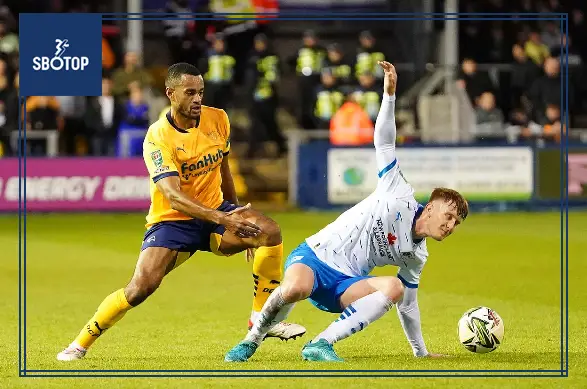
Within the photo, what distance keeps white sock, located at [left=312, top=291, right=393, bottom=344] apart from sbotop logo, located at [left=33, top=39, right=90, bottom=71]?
7.17 feet

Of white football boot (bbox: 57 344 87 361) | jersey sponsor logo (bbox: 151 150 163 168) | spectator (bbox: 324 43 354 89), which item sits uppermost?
A: spectator (bbox: 324 43 354 89)

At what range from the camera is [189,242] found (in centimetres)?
904

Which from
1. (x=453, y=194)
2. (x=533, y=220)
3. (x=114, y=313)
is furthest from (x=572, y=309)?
(x=533, y=220)

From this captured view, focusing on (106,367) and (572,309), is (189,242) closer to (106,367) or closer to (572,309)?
(106,367)

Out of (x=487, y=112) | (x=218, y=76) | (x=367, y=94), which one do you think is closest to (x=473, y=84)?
(x=487, y=112)

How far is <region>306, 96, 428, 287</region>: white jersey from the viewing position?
862cm

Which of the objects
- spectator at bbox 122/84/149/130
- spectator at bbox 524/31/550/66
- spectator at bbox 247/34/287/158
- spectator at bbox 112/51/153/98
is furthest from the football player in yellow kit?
spectator at bbox 524/31/550/66

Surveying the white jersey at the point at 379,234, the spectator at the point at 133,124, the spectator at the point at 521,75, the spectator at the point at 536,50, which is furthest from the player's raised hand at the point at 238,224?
the spectator at the point at 536,50

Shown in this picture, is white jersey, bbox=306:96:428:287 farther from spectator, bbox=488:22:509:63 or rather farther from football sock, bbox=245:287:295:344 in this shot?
spectator, bbox=488:22:509:63

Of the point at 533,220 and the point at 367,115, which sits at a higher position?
the point at 367,115

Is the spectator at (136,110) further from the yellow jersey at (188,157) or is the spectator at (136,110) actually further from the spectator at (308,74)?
the yellow jersey at (188,157)

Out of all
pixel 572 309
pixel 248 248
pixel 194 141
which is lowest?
pixel 572 309

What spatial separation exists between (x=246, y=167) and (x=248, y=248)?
14.1 metres

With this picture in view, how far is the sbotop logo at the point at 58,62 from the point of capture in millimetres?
8078
